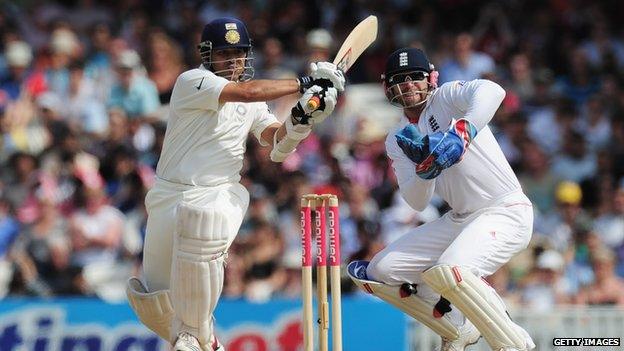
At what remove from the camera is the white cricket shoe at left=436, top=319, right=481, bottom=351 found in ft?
22.6

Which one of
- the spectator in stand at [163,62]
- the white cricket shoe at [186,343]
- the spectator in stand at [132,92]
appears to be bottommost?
the white cricket shoe at [186,343]

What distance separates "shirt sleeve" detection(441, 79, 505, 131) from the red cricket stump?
79cm

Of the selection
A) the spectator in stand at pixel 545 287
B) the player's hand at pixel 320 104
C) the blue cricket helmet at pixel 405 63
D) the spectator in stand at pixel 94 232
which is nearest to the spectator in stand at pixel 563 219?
the spectator in stand at pixel 545 287

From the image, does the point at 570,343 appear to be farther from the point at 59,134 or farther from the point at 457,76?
the point at 59,134

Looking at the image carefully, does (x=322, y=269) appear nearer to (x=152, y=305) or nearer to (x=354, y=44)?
(x=152, y=305)

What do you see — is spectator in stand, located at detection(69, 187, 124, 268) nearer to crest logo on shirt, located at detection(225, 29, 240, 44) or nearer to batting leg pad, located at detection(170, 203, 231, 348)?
batting leg pad, located at detection(170, 203, 231, 348)

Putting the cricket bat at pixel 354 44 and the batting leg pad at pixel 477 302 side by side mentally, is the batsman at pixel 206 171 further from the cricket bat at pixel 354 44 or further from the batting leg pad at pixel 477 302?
the batting leg pad at pixel 477 302

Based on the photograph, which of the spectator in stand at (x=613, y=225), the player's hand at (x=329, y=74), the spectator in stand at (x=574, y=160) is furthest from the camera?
the spectator in stand at (x=574, y=160)

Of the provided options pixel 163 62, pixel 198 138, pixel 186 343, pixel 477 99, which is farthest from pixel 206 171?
pixel 163 62

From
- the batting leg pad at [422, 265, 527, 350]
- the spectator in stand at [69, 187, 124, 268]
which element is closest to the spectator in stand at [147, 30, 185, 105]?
the spectator in stand at [69, 187, 124, 268]

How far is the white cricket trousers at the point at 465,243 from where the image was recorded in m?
6.54

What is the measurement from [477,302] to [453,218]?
0.66 m

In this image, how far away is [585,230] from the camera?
34.2 feet

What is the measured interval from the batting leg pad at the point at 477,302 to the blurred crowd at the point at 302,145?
3.35 m
